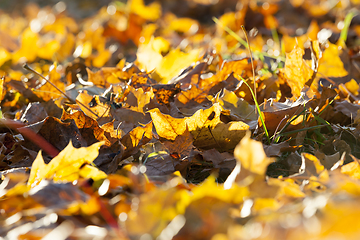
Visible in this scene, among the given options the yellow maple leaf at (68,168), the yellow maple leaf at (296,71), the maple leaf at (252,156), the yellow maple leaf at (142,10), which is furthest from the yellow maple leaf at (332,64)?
the yellow maple leaf at (142,10)

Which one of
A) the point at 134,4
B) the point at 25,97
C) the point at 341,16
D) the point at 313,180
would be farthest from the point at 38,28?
the point at 313,180

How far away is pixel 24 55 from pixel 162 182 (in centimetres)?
206

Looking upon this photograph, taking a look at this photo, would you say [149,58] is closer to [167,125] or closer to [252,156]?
[167,125]

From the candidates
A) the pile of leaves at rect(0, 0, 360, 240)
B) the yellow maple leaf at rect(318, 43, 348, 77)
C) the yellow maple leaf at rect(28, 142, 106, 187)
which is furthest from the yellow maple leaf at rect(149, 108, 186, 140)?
the yellow maple leaf at rect(318, 43, 348, 77)

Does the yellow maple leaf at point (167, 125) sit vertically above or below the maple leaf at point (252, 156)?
below

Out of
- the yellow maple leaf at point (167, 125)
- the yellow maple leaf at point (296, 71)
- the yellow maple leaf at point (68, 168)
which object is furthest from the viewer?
the yellow maple leaf at point (296, 71)

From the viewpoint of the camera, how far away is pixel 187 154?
32.0 inches

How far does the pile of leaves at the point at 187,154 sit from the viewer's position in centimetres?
47

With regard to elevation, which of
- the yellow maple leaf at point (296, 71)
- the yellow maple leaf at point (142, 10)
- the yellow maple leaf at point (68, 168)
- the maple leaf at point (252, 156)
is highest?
the maple leaf at point (252, 156)

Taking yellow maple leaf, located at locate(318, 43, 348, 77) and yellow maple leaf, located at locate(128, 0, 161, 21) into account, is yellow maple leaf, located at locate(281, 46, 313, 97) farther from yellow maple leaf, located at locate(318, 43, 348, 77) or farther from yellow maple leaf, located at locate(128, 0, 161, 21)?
yellow maple leaf, located at locate(128, 0, 161, 21)

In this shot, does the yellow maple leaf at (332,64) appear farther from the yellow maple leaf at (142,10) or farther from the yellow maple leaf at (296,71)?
the yellow maple leaf at (142,10)

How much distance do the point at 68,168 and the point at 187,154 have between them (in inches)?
11.6

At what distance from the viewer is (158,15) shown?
332 centimetres

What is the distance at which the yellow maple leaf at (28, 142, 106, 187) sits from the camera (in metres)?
0.63
